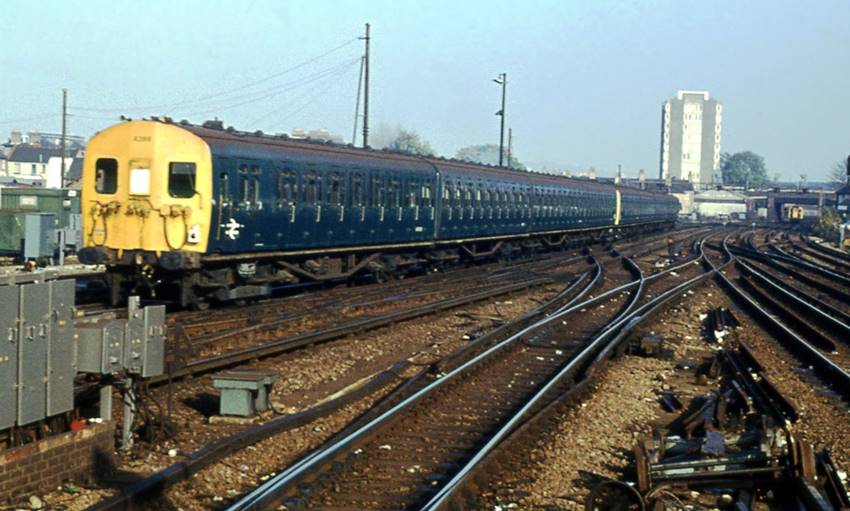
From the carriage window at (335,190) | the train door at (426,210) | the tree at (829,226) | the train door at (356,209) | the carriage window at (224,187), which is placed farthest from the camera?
the tree at (829,226)

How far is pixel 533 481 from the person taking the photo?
8.33 m

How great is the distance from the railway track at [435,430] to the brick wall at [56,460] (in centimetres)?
123

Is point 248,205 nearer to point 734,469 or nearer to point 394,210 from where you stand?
point 394,210

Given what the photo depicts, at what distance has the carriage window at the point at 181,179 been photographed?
55.8 ft

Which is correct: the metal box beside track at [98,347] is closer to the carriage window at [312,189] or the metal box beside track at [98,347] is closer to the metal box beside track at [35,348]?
the metal box beside track at [35,348]

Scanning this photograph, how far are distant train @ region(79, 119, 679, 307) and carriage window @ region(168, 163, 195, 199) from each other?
0.05ft

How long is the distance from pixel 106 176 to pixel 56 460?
35.9 feet

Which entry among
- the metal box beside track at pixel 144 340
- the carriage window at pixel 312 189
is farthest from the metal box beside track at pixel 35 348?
the carriage window at pixel 312 189

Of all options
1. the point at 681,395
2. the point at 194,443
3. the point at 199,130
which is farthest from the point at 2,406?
the point at 199,130

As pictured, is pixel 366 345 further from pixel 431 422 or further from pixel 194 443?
pixel 194 443

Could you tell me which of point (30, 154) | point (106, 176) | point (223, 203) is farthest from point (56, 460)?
point (30, 154)

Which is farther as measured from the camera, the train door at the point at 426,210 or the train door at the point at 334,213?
the train door at the point at 426,210

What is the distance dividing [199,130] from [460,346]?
5629 millimetres

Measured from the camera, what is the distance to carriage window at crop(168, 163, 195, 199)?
17.0 metres
